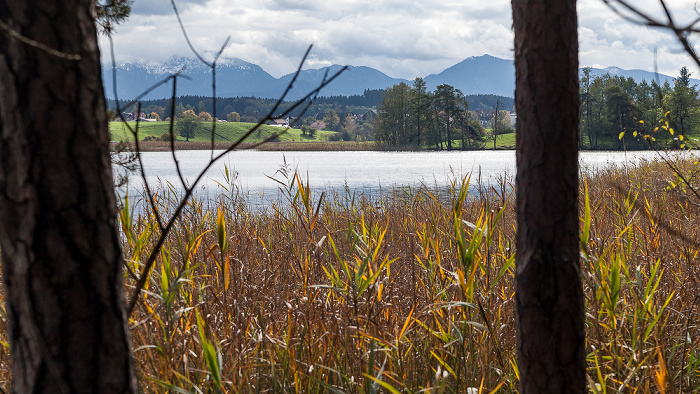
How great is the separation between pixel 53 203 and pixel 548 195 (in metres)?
1.16

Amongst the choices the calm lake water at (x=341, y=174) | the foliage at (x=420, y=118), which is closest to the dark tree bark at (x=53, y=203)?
the calm lake water at (x=341, y=174)

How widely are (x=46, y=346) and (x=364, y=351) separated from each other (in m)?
1.88

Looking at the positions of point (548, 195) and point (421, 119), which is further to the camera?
point (421, 119)

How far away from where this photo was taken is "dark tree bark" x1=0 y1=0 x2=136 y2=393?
0.91 meters

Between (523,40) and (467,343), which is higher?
(523,40)

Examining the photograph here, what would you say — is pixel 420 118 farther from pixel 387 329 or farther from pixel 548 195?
pixel 548 195

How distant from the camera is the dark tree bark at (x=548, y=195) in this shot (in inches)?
52.6

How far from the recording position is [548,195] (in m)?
1.34

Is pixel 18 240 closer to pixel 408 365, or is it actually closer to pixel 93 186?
pixel 93 186

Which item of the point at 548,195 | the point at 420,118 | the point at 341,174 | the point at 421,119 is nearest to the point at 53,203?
the point at 548,195

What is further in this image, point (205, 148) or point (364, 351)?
point (205, 148)

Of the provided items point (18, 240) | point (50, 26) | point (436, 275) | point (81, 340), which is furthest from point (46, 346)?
point (436, 275)

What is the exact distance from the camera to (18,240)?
92cm

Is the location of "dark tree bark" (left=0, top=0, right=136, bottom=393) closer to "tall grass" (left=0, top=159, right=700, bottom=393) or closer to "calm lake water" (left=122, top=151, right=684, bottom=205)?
"tall grass" (left=0, top=159, right=700, bottom=393)
